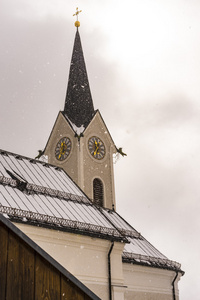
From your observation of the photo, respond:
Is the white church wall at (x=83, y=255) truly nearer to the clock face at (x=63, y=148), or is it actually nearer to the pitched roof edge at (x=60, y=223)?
the pitched roof edge at (x=60, y=223)

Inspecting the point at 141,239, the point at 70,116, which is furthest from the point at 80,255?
the point at 70,116

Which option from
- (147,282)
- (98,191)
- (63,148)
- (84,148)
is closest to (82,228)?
(147,282)

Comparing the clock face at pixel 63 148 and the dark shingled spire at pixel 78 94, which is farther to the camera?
the dark shingled spire at pixel 78 94

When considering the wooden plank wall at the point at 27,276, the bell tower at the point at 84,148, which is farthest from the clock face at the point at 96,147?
the wooden plank wall at the point at 27,276

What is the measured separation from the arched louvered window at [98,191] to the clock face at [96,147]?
1.83m

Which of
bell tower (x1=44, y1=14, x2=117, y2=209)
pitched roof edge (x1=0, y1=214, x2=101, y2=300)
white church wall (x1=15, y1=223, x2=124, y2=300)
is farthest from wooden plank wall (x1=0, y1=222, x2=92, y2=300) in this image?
bell tower (x1=44, y1=14, x2=117, y2=209)

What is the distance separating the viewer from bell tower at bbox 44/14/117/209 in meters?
29.4

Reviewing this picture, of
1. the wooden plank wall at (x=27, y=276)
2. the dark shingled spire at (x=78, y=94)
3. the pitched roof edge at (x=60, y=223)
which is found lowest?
the wooden plank wall at (x=27, y=276)

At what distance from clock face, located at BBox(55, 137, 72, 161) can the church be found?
2.03 ft

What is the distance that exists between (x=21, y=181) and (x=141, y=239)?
9.16 metres

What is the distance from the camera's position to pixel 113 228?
17.7 metres

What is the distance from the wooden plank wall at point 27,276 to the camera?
466 centimetres

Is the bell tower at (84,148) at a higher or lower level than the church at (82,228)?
higher

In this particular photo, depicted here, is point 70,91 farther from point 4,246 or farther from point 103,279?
point 4,246
